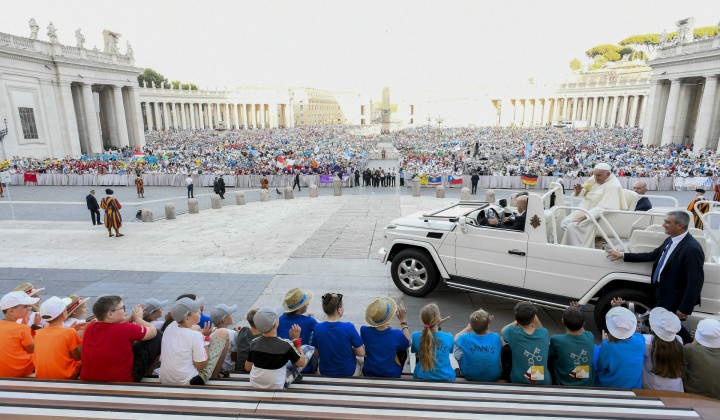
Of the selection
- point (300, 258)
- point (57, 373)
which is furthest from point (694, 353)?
point (300, 258)

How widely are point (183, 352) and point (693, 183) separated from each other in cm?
2955

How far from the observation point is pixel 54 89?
3747 centimetres

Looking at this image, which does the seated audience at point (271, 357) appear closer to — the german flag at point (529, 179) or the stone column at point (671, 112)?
the german flag at point (529, 179)

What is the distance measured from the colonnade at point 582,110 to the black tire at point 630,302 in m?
58.5

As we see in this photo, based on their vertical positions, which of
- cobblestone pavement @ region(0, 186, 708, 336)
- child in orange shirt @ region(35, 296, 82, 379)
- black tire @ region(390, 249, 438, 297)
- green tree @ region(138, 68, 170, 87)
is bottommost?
cobblestone pavement @ region(0, 186, 708, 336)

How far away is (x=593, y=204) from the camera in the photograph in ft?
21.2

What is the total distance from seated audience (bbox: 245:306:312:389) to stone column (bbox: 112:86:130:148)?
5233 centimetres

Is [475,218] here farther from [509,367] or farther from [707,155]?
[707,155]

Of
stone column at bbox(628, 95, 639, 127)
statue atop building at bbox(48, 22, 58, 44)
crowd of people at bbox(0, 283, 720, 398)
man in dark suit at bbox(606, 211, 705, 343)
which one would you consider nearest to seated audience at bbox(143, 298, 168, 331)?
crowd of people at bbox(0, 283, 720, 398)

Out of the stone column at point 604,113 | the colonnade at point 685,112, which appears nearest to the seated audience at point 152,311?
the colonnade at point 685,112

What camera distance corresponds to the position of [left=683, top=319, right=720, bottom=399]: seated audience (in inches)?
135

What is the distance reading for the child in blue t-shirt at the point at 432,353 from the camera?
12.3 feet

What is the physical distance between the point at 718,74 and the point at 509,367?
4772 cm

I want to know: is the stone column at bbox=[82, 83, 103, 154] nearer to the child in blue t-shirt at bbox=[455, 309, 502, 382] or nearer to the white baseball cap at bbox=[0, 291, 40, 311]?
the white baseball cap at bbox=[0, 291, 40, 311]
